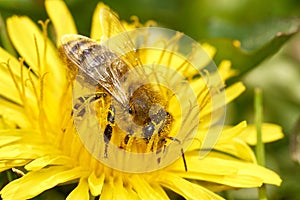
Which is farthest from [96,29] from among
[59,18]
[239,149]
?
[239,149]

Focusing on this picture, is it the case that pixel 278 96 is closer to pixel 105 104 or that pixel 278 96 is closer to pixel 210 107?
pixel 210 107

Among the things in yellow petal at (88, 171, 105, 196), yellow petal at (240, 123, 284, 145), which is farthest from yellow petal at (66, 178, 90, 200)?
yellow petal at (240, 123, 284, 145)

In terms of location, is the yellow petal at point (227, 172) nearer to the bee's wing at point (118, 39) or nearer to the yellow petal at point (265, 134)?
the yellow petal at point (265, 134)

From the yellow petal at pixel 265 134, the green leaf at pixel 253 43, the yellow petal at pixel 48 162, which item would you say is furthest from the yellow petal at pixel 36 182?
the green leaf at pixel 253 43

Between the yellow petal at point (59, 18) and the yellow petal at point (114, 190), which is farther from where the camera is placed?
the yellow petal at point (59, 18)

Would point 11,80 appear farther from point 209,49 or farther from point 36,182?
point 209,49

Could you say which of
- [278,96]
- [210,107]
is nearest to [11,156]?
[210,107]
